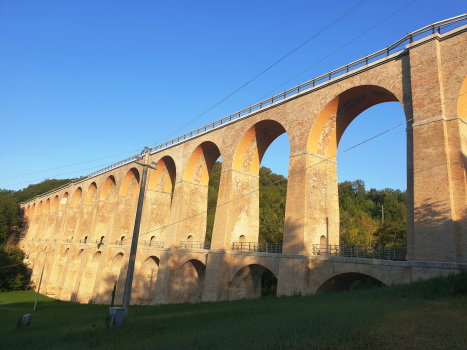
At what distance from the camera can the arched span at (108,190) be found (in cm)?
3622

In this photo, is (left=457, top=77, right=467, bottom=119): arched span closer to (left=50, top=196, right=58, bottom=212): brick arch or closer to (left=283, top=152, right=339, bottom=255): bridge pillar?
(left=283, top=152, right=339, bottom=255): bridge pillar

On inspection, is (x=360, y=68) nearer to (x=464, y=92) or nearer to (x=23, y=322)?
(x=464, y=92)

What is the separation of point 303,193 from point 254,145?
6.52 metres

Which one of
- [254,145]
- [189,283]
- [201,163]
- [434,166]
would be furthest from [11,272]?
[434,166]

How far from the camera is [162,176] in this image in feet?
100

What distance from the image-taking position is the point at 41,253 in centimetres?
4681

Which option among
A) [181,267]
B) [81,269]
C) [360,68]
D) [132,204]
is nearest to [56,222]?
[81,269]

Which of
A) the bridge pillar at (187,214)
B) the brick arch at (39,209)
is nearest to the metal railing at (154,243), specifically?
the bridge pillar at (187,214)

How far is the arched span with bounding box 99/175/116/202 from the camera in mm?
36219

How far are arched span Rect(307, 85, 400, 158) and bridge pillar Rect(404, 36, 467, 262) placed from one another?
271 cm

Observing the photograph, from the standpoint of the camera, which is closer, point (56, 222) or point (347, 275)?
point (347, 275)

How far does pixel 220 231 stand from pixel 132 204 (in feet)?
53.4

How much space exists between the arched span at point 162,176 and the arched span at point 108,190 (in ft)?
26.7

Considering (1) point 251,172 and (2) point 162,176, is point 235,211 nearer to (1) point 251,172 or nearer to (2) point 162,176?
(1) point 251,172
